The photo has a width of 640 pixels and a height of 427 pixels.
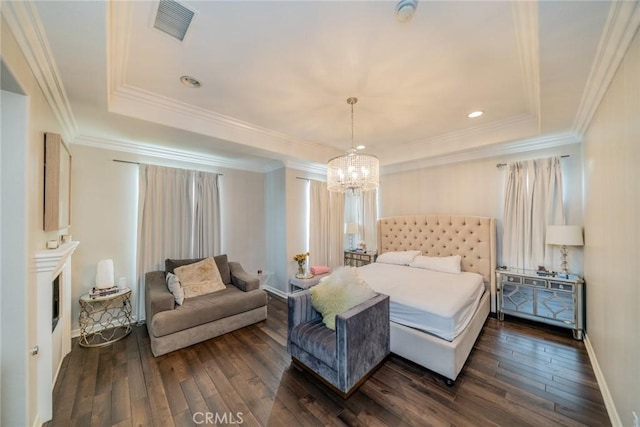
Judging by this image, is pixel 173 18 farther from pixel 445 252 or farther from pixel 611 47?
pixel 445 252

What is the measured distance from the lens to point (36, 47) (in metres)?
1.40

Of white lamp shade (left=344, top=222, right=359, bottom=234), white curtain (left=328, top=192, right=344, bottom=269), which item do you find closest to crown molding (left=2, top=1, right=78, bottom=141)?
white curtain (left=328, top=192, right=344, bottom=269)

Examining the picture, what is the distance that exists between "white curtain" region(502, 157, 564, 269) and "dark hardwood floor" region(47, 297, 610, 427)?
1069 mm

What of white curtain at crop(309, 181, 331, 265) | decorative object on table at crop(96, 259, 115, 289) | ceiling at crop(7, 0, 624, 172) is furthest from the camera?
white curtain at crop(309, 181, 331, 265)

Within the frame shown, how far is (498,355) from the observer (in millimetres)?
2439

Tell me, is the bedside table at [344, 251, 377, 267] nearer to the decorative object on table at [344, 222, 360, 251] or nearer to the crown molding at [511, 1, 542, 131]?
the decorative object on table at [344, 222, 360, 251]

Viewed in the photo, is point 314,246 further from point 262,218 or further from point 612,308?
point 612,308

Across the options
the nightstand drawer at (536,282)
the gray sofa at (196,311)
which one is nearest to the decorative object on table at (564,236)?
the nightstand drawer at (536,282)

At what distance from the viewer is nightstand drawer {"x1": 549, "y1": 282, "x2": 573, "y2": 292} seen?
2759 millimetres

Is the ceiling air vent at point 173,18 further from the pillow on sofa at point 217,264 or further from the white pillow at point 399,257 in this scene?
the white pillow at point 399,257

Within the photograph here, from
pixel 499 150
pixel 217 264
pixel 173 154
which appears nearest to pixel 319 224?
pixel 217 264

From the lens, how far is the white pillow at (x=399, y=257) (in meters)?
3.93

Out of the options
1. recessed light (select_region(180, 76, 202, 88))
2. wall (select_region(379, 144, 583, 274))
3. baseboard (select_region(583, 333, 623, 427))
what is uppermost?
recessed light (select_region(180, 76, 202, 88))

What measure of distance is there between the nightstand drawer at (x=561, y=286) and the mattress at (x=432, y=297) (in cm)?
72
